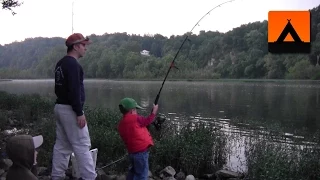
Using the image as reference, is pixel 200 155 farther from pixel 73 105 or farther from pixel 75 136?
pixel 73 105

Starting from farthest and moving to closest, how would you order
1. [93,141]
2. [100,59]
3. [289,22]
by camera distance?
[100,59] < [289,22] < [93,141]

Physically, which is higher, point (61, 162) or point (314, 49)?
point (314, 49)

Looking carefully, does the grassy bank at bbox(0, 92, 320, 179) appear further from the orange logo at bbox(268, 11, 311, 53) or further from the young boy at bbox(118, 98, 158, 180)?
the orange logo at bbox(268, 11, 311, 53)

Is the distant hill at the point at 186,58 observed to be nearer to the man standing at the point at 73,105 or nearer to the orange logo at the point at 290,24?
the orange logo at the point at 290,24

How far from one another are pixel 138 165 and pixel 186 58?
86886mm

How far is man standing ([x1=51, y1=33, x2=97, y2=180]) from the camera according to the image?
386 centimetres

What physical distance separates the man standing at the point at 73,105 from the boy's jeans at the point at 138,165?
0.52m

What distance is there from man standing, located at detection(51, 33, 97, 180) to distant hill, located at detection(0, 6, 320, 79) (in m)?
53.5

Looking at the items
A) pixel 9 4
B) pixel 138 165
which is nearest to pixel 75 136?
pixel 138 165

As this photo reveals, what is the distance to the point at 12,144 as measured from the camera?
8.64ft

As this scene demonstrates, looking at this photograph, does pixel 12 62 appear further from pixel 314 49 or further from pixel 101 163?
pixel 101 163

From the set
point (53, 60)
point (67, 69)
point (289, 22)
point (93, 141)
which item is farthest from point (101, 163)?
point (53, 60)

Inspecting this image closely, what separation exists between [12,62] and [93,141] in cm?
14390

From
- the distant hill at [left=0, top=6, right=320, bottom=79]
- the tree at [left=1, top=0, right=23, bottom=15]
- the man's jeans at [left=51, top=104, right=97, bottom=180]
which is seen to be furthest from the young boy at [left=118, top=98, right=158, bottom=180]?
the distant hill at [left=0, top=6, right=320, bottom=79]
